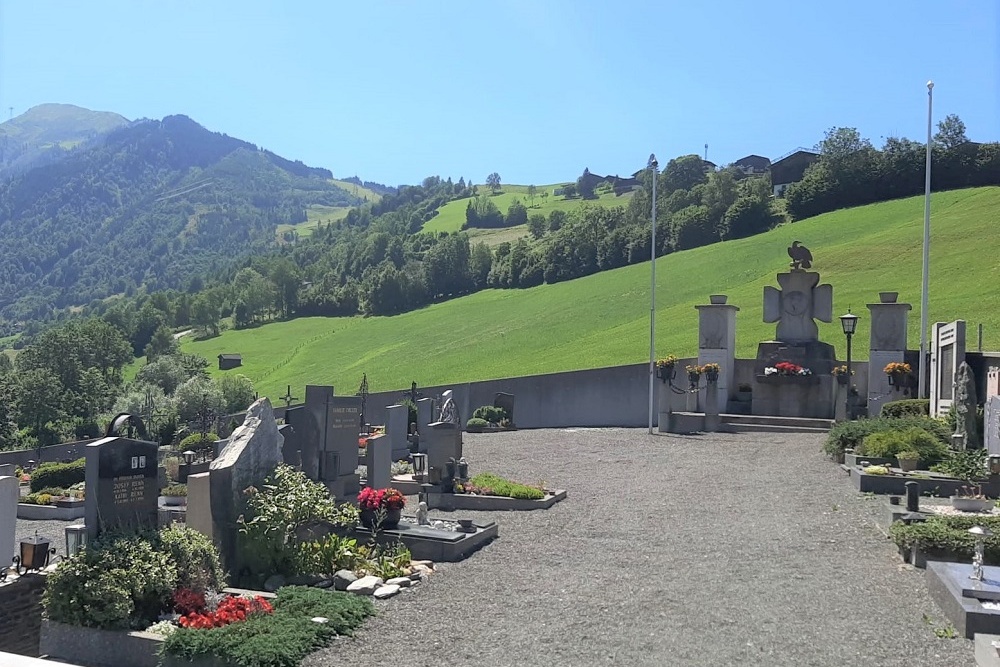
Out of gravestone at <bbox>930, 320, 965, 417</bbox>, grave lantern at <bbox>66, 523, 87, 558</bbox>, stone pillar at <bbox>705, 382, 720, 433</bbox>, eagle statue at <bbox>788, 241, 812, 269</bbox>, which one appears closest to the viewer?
grave lantern at <bbox>66, 523, 87, 558</bbox>

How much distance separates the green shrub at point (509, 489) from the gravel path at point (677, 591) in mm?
429

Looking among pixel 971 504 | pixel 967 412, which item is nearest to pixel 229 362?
pixel 967 412

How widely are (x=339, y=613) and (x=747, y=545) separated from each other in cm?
577

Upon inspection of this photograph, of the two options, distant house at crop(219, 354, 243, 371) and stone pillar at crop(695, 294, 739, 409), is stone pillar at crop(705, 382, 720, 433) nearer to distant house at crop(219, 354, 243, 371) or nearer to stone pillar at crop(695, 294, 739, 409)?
stone pillar at crop(695, 294, 739, 409)

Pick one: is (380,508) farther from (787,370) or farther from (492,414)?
(787,370)

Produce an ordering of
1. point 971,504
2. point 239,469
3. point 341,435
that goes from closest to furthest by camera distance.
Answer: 1. point 239,469
2. point 971,504
3. point 341,435

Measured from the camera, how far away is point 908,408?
75.9ft

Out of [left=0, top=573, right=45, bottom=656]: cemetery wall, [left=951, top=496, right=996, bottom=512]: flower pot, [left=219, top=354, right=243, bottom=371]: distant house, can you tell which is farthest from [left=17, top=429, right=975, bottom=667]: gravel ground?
[left=219, top=354, right=243, bottom=371]: distant house

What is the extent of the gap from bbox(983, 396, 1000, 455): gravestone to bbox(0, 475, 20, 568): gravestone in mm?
14767

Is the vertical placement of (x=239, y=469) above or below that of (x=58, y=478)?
above

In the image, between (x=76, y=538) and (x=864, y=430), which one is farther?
(x=864, y=430)

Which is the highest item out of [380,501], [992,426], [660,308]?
[660,308]

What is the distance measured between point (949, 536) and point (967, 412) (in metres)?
7.66

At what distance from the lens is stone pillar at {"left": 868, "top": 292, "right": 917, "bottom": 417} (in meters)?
26.4
